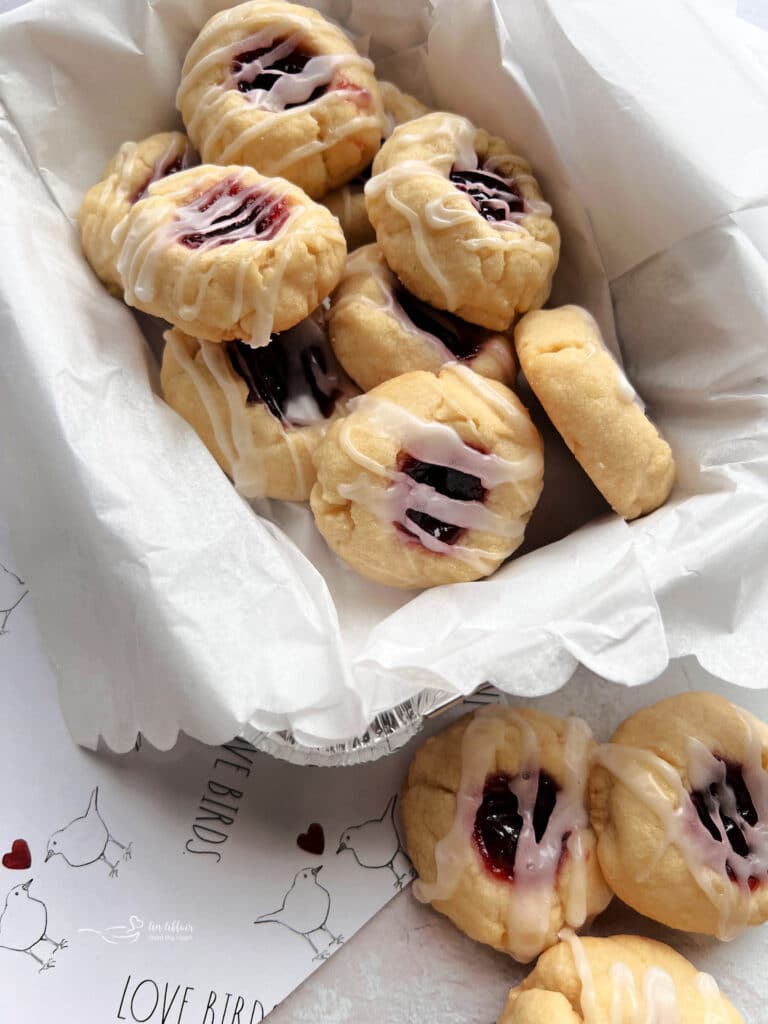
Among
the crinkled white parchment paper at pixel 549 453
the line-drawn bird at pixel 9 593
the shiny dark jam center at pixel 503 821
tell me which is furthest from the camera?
the line-drawn bird at pixel 9 593

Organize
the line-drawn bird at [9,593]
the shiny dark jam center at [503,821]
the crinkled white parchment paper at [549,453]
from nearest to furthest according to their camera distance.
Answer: the crinkled white parchment paper at [549,453]
the shiny dark jam center at [503,821]
the line-drawn bird at [9,593]

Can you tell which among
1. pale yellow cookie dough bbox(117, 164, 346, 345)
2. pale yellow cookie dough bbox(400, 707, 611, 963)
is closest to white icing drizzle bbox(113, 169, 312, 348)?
pale yellow cookie dough bbox(117, 164, 346, 345)

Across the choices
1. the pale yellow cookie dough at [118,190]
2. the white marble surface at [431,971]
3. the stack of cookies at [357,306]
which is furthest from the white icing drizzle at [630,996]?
the pale yellow cookie dough at [118,190]

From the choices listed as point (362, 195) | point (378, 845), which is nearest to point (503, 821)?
point (378, 845)

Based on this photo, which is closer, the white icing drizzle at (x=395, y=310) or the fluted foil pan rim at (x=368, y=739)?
the fluted foil pan rim at (x=368, y=739)

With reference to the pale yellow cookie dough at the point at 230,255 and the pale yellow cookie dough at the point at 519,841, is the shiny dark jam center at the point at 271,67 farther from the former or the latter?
the pale yellow cookie dough at the point at 519,841

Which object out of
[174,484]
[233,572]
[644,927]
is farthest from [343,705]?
[644,927]

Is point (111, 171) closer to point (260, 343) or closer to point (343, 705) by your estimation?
point (260, 343)
